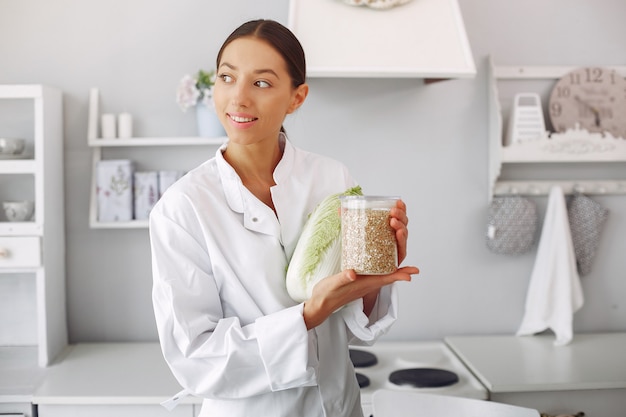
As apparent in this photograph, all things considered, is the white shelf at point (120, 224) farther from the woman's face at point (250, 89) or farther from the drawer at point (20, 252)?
the woman's face at point (250, 89)

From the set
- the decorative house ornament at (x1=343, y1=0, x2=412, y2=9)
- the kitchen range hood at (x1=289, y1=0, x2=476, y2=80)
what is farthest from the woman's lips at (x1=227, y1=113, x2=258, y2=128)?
the decorative house ornament at (x1=343, y1=0, x2=412, y2=9)

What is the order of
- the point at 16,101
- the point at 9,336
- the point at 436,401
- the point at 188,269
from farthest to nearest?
the point at 9,336
the point at 16,101
the point at 436,401
the point at 188,269

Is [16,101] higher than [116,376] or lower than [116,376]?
higher

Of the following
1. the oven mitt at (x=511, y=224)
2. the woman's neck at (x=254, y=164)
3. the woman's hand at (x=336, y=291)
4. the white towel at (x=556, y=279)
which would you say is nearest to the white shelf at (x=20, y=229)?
the woman's neck at (x=254, y=164)

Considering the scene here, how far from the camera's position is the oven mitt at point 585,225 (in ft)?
7.72

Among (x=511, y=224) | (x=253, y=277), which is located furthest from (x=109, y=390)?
(x=511, y=224)

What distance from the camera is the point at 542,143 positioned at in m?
2.27

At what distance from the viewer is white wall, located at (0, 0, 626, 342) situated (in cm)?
228

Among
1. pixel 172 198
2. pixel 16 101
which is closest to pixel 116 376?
pixel 16 101

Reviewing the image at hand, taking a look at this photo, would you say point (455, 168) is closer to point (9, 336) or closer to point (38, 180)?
point (38, 180)

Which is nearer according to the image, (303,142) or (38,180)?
(38,180)

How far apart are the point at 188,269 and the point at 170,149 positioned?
1.29 meters

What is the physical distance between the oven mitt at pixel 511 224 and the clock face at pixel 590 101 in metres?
0.30

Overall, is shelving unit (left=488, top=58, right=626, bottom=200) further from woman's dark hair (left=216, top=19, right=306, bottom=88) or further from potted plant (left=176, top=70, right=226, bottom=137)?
woman's dark hair (left=216, top=19, right=306, bottom=88)
